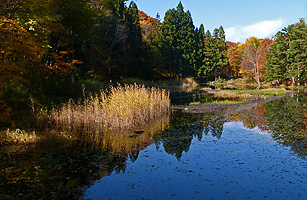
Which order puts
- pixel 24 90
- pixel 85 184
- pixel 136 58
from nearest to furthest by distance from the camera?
pixel 85 184 < pixel 24 90 < pixel 136 58

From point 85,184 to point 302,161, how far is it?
19.5 ft

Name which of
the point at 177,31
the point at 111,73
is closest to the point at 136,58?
the point at 111,73

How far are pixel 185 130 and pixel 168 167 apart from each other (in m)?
4.58

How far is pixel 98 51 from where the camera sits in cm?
3441

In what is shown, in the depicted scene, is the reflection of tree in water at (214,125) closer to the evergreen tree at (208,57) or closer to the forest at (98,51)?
the forest at (98,51)

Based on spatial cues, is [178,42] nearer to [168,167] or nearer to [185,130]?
[185,130]

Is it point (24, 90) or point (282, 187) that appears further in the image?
point (24, 90)

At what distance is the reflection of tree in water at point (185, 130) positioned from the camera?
880cm

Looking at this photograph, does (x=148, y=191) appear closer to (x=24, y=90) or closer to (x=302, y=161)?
(x=302, y=161)

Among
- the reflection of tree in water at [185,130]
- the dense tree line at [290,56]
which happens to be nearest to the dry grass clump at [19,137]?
the reflection of tree in water at [185,130]

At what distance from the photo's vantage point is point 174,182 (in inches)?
231

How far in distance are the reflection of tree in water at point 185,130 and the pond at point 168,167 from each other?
0.04 m

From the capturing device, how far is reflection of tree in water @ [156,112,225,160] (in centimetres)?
880

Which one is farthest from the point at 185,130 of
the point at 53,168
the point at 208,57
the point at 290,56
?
the point at 208,57
